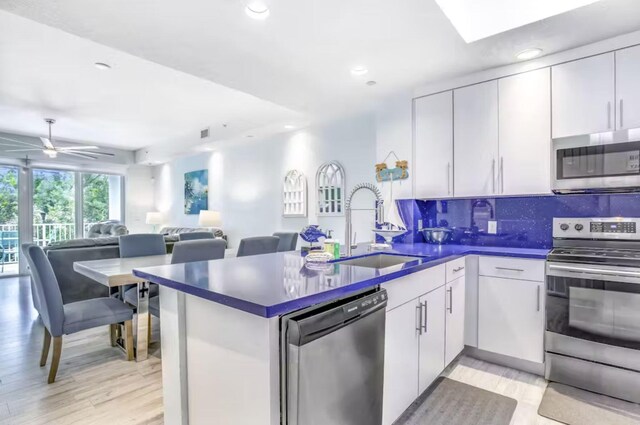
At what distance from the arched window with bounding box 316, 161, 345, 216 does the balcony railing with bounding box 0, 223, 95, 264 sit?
580 cm

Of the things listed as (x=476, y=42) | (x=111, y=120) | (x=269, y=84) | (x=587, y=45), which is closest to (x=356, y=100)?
(x=269, y=84)

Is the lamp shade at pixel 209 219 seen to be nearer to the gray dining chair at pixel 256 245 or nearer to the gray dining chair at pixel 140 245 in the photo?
the gray dining chair at pixel 140 245

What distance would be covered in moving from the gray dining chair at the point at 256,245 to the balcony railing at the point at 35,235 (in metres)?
5.92

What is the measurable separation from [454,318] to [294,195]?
311 centimetres

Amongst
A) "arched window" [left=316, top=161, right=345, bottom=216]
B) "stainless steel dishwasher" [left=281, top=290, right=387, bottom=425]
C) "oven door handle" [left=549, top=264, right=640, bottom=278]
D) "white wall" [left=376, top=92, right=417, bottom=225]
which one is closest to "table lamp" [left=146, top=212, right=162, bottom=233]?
"arched window" [left=316, top=161, right=345, bottom=216]

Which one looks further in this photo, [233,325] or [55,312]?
[55,312]

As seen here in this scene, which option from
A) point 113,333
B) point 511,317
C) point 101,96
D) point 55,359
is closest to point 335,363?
point 511,317

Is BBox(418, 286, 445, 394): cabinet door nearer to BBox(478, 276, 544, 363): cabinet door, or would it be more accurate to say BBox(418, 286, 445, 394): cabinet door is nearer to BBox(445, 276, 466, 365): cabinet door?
BBox(445, 276, 466, 365): cabinet door

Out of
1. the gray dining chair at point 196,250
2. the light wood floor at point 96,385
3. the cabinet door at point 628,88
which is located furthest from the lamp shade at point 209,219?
the cabinet door at point 628,88

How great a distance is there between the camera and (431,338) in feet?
6.69

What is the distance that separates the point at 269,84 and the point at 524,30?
77.1 inches

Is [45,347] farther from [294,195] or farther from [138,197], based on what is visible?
[138,197]

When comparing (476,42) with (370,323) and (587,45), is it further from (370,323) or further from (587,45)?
(370,323)

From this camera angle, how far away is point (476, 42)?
7.38ft
